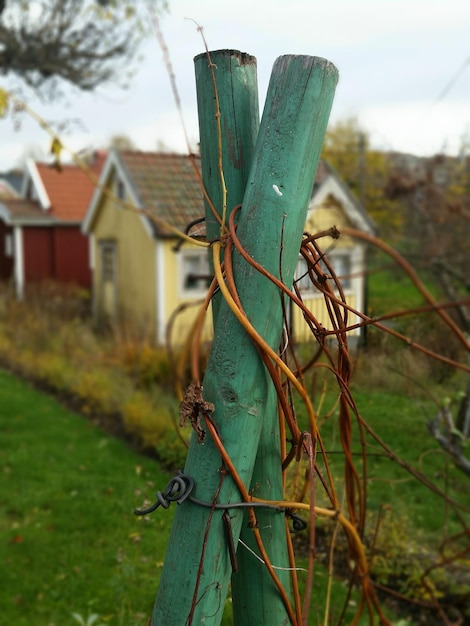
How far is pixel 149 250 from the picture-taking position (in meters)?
12.6

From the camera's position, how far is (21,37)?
12461 mm

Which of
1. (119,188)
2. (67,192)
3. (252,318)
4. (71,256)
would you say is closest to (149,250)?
(119,188)

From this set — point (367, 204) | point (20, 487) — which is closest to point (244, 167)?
point (20, 487)

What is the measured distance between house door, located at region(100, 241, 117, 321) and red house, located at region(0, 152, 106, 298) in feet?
17.4

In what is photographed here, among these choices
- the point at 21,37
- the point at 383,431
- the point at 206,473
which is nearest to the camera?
the point at 206,473

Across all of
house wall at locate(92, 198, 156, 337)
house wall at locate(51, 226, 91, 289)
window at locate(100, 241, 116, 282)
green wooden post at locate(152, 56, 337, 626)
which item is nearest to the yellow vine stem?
green wooden post at locate(152, 56, 337, 626)

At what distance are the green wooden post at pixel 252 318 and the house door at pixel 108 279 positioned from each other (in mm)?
12707

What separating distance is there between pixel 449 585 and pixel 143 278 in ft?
32.7

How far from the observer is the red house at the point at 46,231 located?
19.7 meters

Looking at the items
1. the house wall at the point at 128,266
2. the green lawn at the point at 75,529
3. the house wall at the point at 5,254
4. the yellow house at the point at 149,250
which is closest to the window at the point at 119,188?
the yellow house at the point at 149,250

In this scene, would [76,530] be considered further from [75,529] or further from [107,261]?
[107,261]

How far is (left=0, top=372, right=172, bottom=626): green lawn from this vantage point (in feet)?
7.45

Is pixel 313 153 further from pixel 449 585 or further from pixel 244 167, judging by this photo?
pixel 449 585

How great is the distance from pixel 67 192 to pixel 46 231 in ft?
5.44
